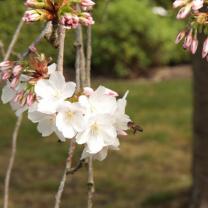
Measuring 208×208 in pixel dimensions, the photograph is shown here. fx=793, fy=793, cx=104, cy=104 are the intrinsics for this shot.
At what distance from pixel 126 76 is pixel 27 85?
12.4 meters

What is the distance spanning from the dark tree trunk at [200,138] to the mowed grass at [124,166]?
3.15 ft

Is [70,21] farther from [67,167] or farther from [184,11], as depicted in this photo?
[67,167]

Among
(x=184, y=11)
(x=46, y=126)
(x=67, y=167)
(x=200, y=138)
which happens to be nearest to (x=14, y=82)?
(x=46, y=126)

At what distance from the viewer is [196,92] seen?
5.52 m

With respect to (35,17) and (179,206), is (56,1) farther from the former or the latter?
(179,206)

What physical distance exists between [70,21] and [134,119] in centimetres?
865

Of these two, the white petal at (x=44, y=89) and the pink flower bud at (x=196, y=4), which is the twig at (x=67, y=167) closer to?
the white petal at (x=44, y=89)

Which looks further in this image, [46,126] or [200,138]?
[200,138]

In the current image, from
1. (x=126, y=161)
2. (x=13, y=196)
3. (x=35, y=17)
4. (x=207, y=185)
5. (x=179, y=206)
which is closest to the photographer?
(x=35, y=17)

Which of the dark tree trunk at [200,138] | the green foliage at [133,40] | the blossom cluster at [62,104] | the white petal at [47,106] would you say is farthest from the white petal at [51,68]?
the green foliage at [133,40]

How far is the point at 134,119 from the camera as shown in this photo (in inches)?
405

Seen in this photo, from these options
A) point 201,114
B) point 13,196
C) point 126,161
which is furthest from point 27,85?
point 126,161

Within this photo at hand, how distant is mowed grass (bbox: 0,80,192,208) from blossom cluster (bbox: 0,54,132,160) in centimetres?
483

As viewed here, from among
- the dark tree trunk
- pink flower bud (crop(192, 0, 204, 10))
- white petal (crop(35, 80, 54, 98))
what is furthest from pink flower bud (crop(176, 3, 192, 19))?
the dark tree trunk
